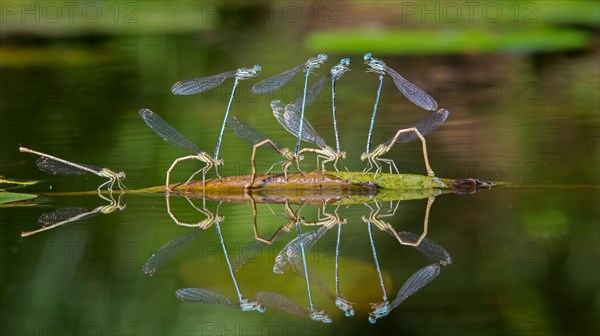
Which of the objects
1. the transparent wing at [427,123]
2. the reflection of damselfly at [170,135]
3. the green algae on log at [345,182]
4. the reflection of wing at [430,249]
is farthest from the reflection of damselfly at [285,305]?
the transparent wing at [427,123]

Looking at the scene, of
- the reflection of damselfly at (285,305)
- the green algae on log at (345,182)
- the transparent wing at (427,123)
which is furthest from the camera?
the transparent wing at (427,123)

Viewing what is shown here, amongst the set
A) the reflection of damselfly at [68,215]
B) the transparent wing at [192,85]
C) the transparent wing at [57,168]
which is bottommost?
the transparent wing at [57,168]

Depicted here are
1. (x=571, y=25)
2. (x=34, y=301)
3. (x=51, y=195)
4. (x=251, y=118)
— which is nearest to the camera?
(x=34, y=301)

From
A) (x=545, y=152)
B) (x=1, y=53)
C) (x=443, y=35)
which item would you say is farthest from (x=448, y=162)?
(x=1, y=53)

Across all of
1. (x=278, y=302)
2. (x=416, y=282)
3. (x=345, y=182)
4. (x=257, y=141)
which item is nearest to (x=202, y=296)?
(x=278, y=302)

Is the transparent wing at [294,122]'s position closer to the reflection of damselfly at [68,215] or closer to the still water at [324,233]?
the still water at [324,233]

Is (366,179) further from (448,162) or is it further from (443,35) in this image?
(443,35)
